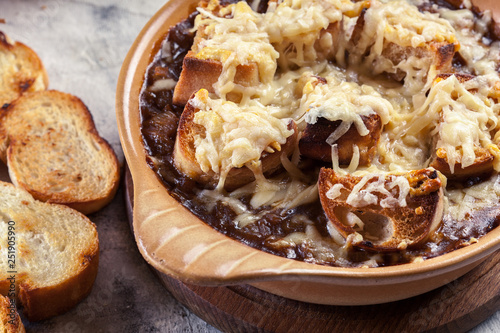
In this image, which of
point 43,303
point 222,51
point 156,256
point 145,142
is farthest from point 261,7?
point 43,303

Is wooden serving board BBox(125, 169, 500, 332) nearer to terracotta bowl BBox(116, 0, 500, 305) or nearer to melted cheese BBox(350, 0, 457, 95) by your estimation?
terracotta bowl BBox(116, 0, 500, 305)

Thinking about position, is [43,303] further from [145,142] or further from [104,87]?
[104,87]

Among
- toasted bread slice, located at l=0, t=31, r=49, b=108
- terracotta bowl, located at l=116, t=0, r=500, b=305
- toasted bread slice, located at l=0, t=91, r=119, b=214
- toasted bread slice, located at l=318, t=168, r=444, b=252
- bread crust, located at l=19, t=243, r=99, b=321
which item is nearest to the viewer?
terracotta bowl, located at l=116, t=0, r=500, b=305

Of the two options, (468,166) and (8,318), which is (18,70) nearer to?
(8,318)

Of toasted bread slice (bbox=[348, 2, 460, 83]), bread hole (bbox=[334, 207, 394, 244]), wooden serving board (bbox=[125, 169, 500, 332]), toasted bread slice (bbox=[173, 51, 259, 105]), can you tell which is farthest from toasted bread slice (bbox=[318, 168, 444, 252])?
toasted bread slice (bbox=[348, 2, 460, 83])

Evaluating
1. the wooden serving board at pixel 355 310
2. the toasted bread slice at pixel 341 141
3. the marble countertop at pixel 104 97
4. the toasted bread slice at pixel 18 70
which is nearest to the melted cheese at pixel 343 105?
the toasted bread slice at pixel 341 141

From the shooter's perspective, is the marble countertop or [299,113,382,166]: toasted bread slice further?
the marble countertop

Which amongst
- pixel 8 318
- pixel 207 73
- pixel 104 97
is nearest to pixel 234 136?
pixel 207 73
